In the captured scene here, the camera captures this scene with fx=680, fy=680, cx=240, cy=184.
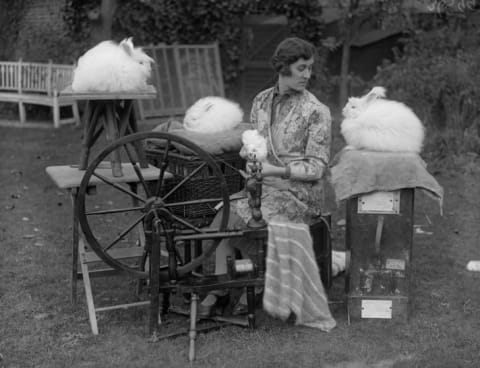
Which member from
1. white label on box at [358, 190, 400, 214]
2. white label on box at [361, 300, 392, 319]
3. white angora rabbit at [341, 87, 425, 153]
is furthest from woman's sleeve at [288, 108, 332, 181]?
white label on box at [361, 300, 392, 319]

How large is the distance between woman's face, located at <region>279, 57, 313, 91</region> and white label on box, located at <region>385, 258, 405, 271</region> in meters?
0.99

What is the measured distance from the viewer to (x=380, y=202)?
3387mm

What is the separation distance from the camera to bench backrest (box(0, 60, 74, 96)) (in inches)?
390

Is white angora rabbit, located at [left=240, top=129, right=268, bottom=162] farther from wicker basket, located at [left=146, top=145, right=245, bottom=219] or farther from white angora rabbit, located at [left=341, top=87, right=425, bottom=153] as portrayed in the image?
white angora rabbit, located at [left=341, top=87, right=425, bottom=153]

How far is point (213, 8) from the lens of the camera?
10.4m

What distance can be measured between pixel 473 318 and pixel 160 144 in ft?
6.36

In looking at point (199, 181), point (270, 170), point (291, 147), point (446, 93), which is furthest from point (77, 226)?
point (446, 93)

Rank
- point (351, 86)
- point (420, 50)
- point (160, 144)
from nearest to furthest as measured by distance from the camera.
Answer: point (160, 144) → point (420, 50) → point (351, 86)

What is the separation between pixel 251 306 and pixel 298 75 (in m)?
1.19

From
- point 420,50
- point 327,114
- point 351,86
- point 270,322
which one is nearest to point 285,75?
point 327,114

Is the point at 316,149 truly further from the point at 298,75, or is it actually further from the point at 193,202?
the point at 193,202

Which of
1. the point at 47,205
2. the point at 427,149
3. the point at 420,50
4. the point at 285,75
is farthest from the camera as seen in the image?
the point at 420,50

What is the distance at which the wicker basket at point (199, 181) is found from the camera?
3447mm

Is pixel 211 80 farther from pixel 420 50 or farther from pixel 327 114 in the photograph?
pixel 327 114
